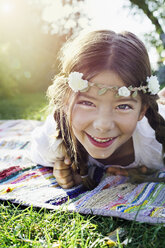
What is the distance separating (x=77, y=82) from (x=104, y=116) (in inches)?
9.6

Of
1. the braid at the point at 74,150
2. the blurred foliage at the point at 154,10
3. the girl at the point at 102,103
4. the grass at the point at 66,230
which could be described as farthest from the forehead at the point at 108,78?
the blurred foliage at the point at 154,10

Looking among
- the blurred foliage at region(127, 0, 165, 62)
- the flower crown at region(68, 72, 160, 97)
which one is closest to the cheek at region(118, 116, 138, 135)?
the flower crown at region(68, 72, 160, 97)

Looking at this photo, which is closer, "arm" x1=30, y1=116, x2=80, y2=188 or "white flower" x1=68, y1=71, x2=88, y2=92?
"white flower" x1=68, y1=71, x2=88, y2=92

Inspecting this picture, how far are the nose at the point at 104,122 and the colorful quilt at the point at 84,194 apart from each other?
445 mm

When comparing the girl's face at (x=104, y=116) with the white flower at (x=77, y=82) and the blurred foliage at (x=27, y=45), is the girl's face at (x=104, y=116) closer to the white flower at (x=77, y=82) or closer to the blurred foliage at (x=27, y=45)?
the white flower at (x=77, y=82)

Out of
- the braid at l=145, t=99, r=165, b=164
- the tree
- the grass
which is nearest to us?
the grass

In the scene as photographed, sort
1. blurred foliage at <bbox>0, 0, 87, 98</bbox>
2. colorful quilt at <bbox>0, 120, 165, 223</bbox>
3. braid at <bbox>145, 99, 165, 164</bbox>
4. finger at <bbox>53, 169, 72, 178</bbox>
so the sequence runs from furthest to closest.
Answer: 1. blurred foliage at <bbox>0, 0, 87, 98</bbox>
2. finger at <bbox>53, 169, 72, 178</bbox>
3. braid at <bbox>145, 99, 165, 164</bbox>
4. colorful quilt at <bbox>0, 120, 165, 223</bbox>

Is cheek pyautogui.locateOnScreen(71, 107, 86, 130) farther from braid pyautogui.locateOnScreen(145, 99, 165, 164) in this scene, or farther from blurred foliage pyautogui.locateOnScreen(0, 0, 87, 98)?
blurred foliage pyautogui.locateOnScreen(0, 0, 87, 98)

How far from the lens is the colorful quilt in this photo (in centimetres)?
148

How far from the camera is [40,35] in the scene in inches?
491

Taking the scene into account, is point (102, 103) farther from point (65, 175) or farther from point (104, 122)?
point (65, 175)

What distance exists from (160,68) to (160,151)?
8430mm

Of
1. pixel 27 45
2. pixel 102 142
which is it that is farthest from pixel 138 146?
pixel 27 45

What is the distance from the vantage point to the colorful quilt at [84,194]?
148cm
